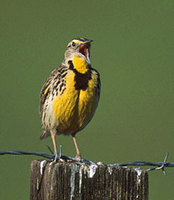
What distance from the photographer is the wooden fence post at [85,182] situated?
241cm

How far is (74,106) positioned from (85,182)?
1.79 m

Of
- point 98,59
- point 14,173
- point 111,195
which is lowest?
point 111,195

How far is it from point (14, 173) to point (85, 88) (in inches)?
84.4

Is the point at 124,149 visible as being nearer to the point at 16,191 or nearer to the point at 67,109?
the point at 16,191

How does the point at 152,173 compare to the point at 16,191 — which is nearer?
the point at 16,191

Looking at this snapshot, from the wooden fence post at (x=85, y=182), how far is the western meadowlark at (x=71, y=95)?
1722 millimetres

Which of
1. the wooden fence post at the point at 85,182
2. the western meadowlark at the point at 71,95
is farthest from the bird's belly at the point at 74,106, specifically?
the wooden fence post at the point at 85,182

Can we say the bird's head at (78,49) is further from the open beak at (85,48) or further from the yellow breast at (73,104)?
the yellow breast at (73,104)

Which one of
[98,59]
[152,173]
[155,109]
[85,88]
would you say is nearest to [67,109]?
[85,88]

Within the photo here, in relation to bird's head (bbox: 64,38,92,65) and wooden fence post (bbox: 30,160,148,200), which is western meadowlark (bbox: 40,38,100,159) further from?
wooden fence post (bbox: 30,160,148,200)

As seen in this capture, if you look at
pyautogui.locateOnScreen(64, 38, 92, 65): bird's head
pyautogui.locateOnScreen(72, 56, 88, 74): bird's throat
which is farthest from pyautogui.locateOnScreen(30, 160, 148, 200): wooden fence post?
pyautogui.locateOnScreen(64, 38, 92, 65): bird's head

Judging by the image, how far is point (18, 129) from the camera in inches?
286

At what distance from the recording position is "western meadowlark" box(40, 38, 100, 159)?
13.8ft

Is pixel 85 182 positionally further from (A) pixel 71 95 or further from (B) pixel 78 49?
(B) pixel 78 49
